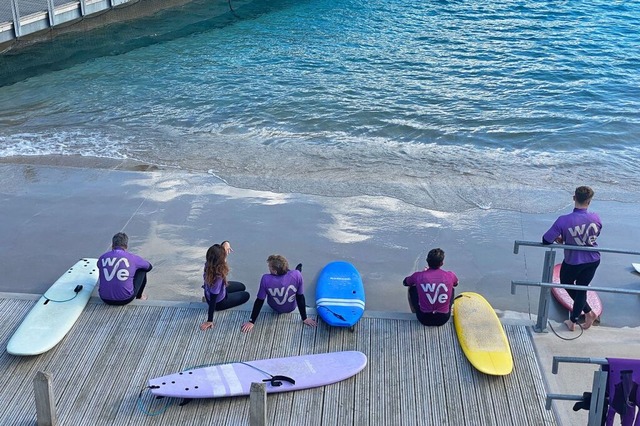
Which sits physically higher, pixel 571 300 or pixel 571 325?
pixel 571 325

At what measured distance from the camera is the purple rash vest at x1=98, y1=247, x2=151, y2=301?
26.8ft

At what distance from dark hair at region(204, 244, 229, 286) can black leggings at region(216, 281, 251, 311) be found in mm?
422

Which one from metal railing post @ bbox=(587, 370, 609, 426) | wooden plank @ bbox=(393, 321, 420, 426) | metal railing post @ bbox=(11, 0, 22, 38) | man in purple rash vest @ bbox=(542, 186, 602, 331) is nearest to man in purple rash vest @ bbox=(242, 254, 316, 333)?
wooden plank @ bbox=(393, 321, 420, 426)

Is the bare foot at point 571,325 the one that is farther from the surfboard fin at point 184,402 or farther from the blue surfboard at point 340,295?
the surfboard fin at point 184,402

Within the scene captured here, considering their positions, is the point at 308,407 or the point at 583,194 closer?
the point at 308,407

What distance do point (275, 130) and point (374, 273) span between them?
27.8 feet

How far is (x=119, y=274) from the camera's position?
322 inches

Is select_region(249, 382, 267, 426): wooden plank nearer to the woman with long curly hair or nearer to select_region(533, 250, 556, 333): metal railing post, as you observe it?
the woman with long curly hair

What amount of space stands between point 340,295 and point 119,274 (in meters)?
2.60

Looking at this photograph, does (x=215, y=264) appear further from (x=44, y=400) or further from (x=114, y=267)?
(x=44, y=400)

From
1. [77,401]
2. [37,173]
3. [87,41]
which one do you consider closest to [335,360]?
[77,401]

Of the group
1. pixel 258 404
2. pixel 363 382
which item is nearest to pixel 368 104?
pixel 363 382

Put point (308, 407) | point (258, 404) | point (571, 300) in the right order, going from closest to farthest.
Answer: point (258, 404) < point (308, 407) < point (571, 300)

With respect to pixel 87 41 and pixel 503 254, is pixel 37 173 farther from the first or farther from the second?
pixel 87 41
